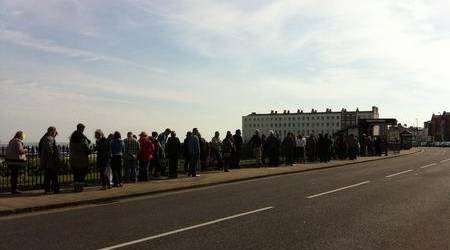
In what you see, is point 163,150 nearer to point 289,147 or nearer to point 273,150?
point 273,150

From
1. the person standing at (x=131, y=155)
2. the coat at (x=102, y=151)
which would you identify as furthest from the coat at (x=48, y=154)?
the person standing at (x=131, y=155)

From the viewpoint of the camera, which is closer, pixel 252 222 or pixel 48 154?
pixel 252 222

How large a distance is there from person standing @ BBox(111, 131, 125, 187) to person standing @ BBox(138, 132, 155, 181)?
195cm

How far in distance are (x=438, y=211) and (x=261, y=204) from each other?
4117mm

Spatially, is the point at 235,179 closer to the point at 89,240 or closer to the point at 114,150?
the point at 114,150

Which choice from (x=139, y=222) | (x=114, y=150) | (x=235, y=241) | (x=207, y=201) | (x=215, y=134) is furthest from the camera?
(x=215, y=134)

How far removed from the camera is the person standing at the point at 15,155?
17859 mm

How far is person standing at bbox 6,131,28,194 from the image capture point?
1786 centimetres

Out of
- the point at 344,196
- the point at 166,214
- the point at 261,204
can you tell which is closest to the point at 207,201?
the point at 261,204

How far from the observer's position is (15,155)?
18078mm

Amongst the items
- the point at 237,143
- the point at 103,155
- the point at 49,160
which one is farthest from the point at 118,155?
the point at 237,143

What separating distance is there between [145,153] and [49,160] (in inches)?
191

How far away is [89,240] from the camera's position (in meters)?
10.2

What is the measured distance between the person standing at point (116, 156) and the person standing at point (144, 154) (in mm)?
1954
